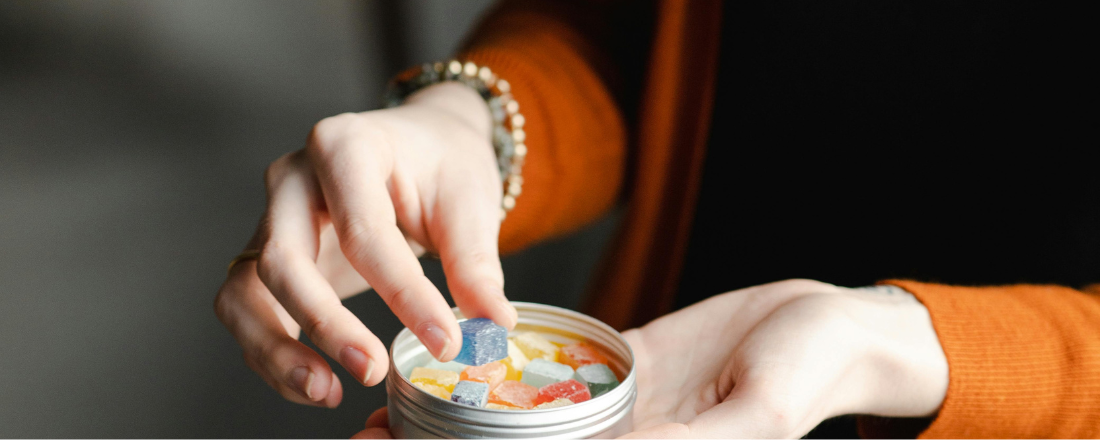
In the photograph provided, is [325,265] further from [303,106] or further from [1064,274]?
[1064,274]

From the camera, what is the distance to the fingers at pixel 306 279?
56cm

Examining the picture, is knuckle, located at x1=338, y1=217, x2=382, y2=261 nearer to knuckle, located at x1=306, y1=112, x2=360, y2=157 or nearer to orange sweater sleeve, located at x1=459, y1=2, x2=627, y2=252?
knuckle, located at x1=306, y1=112, x2=360, y2=157

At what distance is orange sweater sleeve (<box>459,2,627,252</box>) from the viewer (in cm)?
116

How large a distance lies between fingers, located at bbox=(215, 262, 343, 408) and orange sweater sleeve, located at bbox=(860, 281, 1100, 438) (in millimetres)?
677

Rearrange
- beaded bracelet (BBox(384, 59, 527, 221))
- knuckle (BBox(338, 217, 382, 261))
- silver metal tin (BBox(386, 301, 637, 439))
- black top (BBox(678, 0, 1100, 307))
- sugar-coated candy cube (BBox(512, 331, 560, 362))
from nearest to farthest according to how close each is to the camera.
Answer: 1. silver metal tin (BBox(386, 301, 637, 439))
2. knuckle (BBox(338, 217, 382, 261))
3. sugar-coated candy cube (BBox(512, 331, 560, 362))
4. black top (BBox(678, 0, 1100, 307))
5. beaded bracelet (BBox(384, 59, 527, 221))

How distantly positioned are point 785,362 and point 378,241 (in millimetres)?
415

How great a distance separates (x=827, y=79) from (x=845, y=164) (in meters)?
0.14

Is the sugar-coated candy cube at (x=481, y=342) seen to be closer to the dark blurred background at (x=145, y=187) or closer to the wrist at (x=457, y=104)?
the wrist at (x=457, y=104)

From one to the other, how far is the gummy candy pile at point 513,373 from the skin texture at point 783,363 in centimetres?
7

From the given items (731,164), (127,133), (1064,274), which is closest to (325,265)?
(127,133)

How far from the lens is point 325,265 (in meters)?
0.83

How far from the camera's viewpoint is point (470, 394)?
1.92 ft

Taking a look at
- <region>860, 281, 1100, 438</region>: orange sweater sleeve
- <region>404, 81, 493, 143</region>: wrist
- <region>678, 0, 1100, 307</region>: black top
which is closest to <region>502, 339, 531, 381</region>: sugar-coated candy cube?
<region>404, 81, 493, 143</region>: wrist

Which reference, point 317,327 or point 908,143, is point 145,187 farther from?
point 908,143
